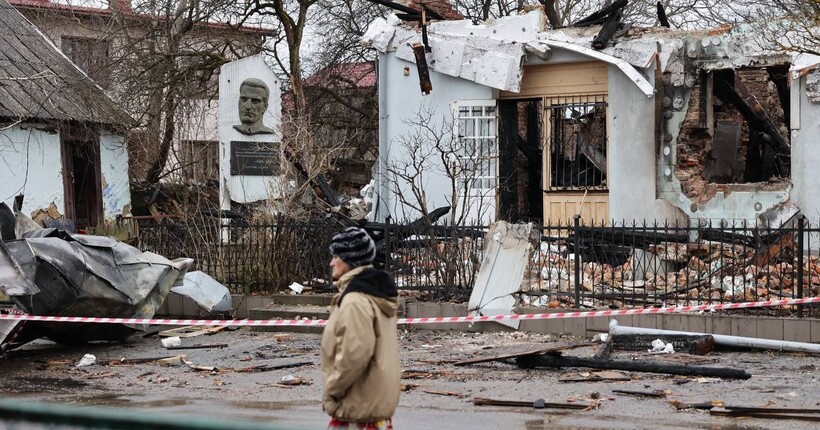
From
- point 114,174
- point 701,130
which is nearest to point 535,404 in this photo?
point 701,130

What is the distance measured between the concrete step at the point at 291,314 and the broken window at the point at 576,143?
24.1ft

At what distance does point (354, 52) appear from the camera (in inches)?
1266

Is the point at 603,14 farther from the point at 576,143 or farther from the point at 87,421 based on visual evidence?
the point at 87,421

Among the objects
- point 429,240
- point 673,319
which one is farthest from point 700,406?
point 429,240

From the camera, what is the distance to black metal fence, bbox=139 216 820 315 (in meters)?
13.4

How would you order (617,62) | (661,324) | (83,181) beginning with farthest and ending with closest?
(83,181), (617,62), (661,324)

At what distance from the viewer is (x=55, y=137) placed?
21.9 meters

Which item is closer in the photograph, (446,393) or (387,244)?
(446,393)

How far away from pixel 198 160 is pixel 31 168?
713 cm

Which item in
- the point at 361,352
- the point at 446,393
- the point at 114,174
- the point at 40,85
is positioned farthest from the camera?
the point at 114,174

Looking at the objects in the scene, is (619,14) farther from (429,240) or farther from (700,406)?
(700,406)

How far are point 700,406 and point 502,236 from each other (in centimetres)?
572

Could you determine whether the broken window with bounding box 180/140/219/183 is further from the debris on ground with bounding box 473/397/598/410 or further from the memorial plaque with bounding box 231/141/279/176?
the debris on ground with bounding box 473/397/598/410

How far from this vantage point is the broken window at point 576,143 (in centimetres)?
2033
